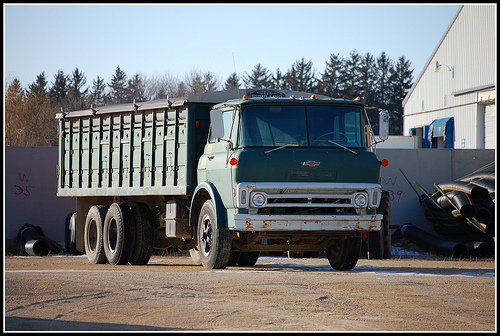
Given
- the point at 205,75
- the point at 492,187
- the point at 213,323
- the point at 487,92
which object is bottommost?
the point at 213,323

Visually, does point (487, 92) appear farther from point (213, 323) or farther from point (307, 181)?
point (213, 323)

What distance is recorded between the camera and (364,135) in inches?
548

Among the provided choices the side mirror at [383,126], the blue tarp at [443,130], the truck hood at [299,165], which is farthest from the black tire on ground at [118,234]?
the blue tarp at [443,130]

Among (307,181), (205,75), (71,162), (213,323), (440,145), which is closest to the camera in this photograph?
(213,323)

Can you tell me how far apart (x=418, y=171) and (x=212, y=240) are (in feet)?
42.9

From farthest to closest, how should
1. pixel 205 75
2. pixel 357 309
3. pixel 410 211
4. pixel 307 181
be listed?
pixel 205 75
pixel 410 211
pixel 307 181
pixel 357 309

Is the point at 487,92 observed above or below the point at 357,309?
above

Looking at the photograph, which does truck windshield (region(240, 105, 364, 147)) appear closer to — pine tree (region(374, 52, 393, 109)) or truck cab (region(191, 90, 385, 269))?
truck cab (region(191, 90, 385, 269))

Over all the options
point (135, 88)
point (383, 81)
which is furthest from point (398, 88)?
point (135, 88)

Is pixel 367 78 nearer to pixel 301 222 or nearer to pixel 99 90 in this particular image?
pixel 99 90

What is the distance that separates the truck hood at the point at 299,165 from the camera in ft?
43.1

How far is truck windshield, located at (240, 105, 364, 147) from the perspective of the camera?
1345 centimetres

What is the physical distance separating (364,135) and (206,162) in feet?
9.31

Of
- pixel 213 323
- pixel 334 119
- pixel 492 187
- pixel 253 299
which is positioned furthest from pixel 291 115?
pixel 492 187
